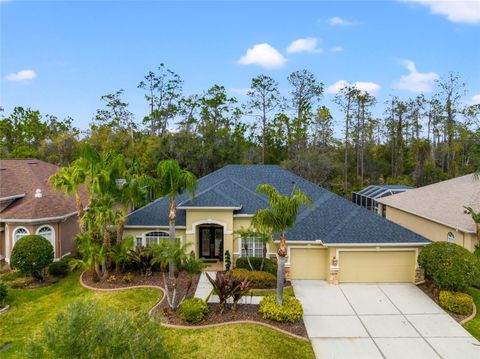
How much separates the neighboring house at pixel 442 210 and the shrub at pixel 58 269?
18.9 metres

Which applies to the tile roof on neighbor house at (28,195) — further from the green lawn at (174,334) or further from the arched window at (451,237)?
the arched window at (451,237)

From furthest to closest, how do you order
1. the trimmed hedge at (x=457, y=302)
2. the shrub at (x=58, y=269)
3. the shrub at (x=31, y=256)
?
the shrub at (x=58, y=269) → the shrub at (x=31, y=256) → the trimmed hedge at (x=457, y=302)

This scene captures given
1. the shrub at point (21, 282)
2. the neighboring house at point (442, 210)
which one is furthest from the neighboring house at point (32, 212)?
the neighboring house at point (442, 210)

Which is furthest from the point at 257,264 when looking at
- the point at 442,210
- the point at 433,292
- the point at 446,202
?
the point at 446,202

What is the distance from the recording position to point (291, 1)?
18.3m

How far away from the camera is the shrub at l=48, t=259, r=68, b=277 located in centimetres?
1636

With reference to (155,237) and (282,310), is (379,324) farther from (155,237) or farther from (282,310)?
(155,237)

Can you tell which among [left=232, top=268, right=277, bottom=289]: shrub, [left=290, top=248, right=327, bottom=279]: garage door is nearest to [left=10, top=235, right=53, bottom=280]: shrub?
[left=232, top=268, right=277, bottom=289]: shrub

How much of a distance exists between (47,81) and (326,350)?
26385mm

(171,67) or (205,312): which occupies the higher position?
(171,67)

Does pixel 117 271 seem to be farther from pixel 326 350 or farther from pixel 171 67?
pixel 171 67

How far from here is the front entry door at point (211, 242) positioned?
18.6m

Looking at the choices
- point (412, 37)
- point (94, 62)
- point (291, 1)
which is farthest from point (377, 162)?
point (94, 62)

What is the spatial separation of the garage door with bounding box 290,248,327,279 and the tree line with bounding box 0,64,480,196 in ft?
62.0
